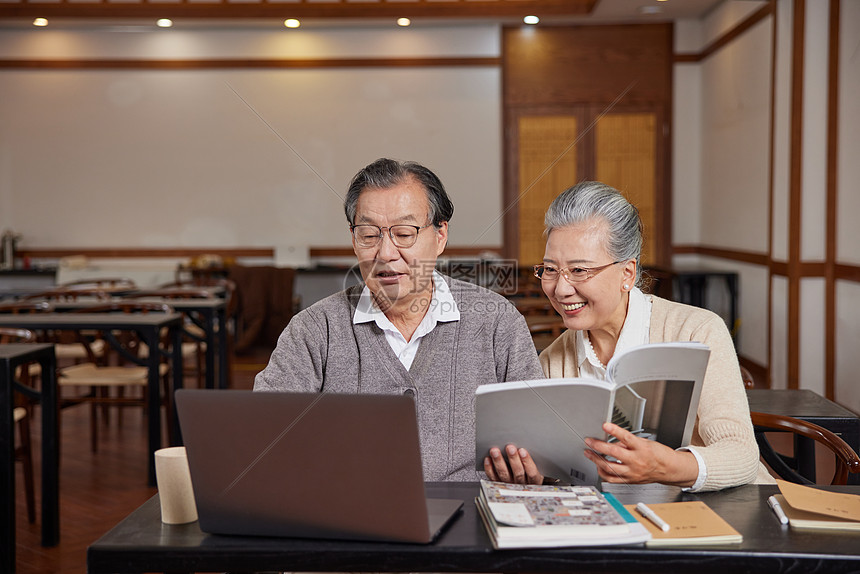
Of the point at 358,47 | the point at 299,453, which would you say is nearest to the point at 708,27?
the point at 358,47

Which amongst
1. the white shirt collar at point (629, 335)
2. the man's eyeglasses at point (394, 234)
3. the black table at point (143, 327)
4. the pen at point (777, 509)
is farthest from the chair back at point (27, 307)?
the pen at point (777, 509)

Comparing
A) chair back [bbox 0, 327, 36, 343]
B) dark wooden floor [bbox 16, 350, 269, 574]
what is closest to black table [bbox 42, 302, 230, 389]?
dark wooden floor [bbox 16, 350, 269, 574]

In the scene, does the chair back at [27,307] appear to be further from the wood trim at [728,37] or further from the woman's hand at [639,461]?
the wood trim at [728,37]

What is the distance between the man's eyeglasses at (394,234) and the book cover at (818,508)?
0.86 m

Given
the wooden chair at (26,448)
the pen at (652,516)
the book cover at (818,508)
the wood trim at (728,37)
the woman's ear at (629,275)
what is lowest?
the wooden chair at (26,448)

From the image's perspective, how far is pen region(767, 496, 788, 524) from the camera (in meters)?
1.21

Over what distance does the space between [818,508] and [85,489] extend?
11.3ft

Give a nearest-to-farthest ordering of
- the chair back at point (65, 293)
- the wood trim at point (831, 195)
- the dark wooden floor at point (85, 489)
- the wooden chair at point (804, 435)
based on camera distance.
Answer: the wooden chair at point (804, 435), the dark wooden floor at point (85, 489), the wood trim at point (831, 195), the chair back at point (65, 293)

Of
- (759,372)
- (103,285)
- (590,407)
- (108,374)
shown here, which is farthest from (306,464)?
(759,372)

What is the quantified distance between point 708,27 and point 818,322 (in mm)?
3466

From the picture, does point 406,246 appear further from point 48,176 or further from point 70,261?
point 48,176

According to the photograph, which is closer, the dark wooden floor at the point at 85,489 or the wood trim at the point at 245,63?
the dark wooden floor at the point at 85,489

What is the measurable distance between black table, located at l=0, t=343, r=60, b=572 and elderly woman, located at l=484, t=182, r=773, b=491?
1.91m

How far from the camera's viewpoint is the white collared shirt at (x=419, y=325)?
1.77 metres
